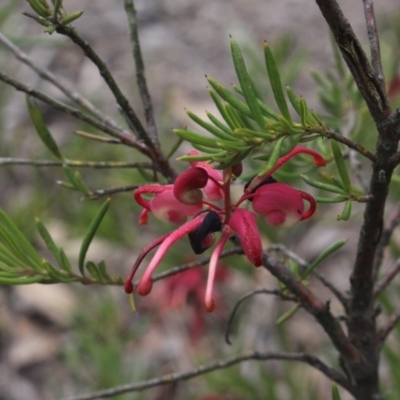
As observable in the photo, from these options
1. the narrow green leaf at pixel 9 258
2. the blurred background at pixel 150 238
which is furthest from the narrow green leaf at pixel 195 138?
the blurred background at pixel 150 238

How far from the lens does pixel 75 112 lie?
2.05ft

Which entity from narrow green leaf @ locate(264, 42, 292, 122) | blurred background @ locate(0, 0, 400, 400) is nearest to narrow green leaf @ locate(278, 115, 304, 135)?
narrow green leaf @ locate(264, 42, 292, 122)

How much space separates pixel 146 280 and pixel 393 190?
34.8 inches

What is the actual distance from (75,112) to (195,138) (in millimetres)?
225

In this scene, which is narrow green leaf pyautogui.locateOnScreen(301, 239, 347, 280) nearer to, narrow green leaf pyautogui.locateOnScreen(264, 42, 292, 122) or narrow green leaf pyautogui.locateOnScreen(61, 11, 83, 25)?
narrow green leaf pyautogui.locateOnScreen(264, 42, 292, 122)

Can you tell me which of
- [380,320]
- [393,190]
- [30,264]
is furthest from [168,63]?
[30,264]

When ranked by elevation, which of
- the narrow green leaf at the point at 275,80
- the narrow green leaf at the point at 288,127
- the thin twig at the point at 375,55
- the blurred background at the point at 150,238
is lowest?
the blurred background at the point at 150,238

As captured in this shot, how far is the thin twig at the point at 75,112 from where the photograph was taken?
599 mm

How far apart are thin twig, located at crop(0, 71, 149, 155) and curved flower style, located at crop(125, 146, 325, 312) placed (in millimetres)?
130

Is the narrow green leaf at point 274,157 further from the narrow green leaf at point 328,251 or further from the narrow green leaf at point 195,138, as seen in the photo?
the narrow green leaf at point 328,251

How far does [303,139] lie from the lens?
47cm

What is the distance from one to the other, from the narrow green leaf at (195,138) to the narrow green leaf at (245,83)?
0.03 m

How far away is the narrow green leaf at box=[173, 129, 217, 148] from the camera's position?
1.39 ft

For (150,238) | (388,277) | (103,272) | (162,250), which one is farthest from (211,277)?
(150,238)
